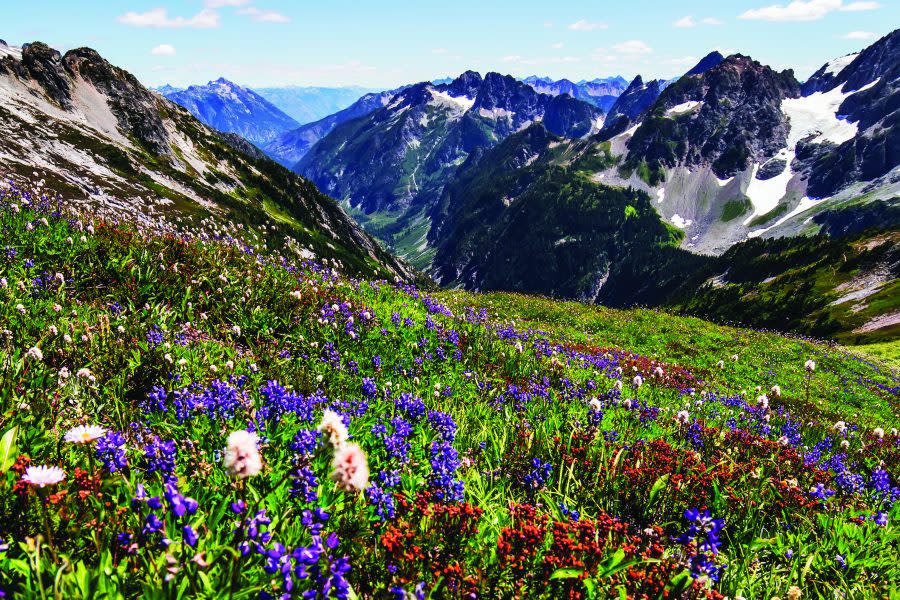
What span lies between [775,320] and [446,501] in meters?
116

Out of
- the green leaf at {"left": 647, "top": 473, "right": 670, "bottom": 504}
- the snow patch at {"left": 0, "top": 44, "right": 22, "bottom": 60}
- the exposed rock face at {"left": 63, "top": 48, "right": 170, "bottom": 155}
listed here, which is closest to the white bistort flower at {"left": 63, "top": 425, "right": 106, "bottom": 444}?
the green leaf at {"left": 647, "top": 473, "right": 670, "bottom": 504}

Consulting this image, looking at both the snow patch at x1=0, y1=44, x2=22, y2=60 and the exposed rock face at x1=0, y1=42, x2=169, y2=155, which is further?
the snow patch at x1=0, y1=44, x2=22, y2=60

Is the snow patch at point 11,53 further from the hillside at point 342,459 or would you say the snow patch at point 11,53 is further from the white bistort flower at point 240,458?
the white bistort flower at point 240,458

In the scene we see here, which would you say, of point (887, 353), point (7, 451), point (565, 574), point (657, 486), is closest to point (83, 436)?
point (7, 451)

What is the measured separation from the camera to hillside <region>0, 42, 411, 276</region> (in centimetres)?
7131

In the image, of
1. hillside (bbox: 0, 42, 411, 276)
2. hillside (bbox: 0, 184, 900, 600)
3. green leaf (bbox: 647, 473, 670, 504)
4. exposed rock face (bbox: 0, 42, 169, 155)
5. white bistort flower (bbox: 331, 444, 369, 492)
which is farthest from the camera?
exposed rock face (bbox: 0, 42, 169, 155)

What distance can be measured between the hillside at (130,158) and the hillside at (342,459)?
39.9 meters

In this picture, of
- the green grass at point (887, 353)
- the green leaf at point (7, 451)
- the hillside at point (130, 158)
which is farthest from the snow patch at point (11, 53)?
the green grass at point (887, 353)

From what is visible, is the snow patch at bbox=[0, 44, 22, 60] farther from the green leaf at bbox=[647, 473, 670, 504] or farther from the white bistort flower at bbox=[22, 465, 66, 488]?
the green leaf at bbox=[647, 473, 670, 504]

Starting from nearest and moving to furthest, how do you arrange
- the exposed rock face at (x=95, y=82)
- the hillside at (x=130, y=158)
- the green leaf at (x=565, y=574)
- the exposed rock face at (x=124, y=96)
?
the green leaf at (x=565, y=574)
the hillside at (x=130, y=158)
the exposed rock face at (x=95, y=82)
the exposed rock face at (x=124, y=96)

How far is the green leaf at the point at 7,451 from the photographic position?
3.05m

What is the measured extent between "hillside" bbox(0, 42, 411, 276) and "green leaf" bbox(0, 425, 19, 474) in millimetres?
45498

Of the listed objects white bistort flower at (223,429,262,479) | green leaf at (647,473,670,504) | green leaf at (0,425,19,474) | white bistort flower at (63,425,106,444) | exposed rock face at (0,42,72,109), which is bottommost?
green leaf at (647,473,670,504)

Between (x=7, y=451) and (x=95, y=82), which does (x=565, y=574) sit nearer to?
(x=7, y=451)
